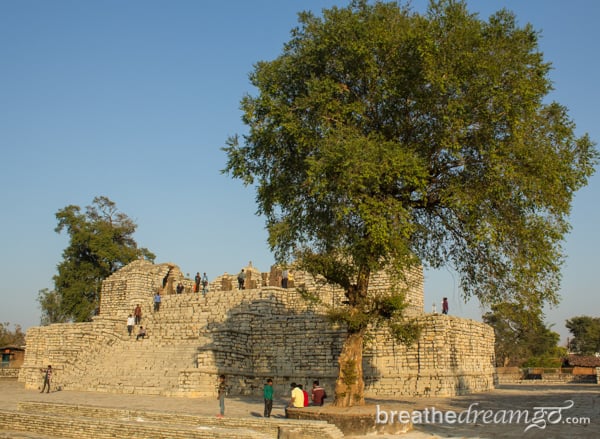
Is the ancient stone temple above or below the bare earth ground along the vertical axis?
above

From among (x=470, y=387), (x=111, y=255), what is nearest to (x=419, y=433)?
(x=470, y=387)

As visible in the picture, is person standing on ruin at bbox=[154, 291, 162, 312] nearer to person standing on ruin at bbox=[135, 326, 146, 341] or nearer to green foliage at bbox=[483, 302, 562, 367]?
person standing on ruin at bbox=[135, 326, 146, 341]

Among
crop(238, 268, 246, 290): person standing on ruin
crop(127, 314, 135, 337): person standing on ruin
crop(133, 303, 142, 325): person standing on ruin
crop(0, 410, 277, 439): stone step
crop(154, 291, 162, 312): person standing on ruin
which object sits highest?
crop(238, 268, 246, 290): person standing on ruin

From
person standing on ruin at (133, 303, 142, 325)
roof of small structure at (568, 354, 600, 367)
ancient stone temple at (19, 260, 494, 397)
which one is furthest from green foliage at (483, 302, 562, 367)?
person standing on ruin at (133, 303, 142, 325)

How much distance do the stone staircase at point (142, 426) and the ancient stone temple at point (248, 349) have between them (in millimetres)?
6543

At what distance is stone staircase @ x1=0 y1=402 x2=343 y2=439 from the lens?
41.9 feet

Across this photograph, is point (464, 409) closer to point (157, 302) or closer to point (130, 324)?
point (130, 324)

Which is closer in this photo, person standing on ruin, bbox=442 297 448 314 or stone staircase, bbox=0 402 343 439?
stone staircase, bbox=0 402 343 439

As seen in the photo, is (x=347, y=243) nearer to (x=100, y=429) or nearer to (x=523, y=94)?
(x=523, y=94)

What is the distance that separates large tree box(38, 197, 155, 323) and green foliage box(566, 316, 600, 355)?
5348 cm

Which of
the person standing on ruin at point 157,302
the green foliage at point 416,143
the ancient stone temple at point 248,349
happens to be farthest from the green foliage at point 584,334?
the green foliage at point 416,143

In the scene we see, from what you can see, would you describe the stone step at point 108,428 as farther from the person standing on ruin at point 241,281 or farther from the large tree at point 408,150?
the person standing on ruin at point 241,281

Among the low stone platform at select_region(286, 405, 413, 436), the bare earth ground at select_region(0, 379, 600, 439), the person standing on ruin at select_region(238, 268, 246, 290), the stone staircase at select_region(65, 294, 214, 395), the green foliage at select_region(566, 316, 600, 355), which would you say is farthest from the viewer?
the green foliage at select_region(566, 316, 600, 355)

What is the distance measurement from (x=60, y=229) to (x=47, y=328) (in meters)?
19.0
